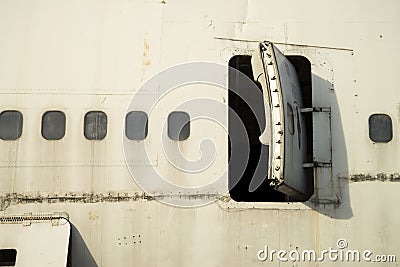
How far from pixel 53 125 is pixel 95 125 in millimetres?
512

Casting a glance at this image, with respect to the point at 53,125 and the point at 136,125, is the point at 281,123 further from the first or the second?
the point at 53,125

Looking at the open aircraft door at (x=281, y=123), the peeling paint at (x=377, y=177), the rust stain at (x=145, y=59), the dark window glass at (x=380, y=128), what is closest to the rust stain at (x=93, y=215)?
the rust stain at (x=145, y=59)

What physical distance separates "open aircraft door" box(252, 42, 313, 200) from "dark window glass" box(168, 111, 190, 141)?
96cm

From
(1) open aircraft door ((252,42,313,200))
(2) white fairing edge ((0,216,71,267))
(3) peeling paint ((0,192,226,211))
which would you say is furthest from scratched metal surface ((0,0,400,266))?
(1) open aircraft door ((252,42,313,200))

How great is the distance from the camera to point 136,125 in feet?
22.5

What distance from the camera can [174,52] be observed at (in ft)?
23.1

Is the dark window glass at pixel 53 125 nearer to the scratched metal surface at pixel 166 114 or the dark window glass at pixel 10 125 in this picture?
the scratched metal surface at pixel 166 114

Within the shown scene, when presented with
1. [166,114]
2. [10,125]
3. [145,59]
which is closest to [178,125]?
[166,114]

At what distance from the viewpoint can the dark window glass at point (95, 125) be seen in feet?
22.6

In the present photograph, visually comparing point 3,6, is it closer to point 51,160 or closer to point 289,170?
point 51,160

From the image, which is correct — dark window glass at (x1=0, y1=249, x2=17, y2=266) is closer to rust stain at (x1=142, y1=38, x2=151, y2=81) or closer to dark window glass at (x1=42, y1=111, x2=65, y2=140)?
dark window glass at (x1=42, y1=111, x2=65, y2=140)

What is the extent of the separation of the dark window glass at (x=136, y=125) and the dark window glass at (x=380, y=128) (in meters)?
2.66

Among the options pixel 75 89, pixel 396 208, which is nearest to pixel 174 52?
pixel 75 89

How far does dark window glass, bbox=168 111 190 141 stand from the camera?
6820 millimetres
